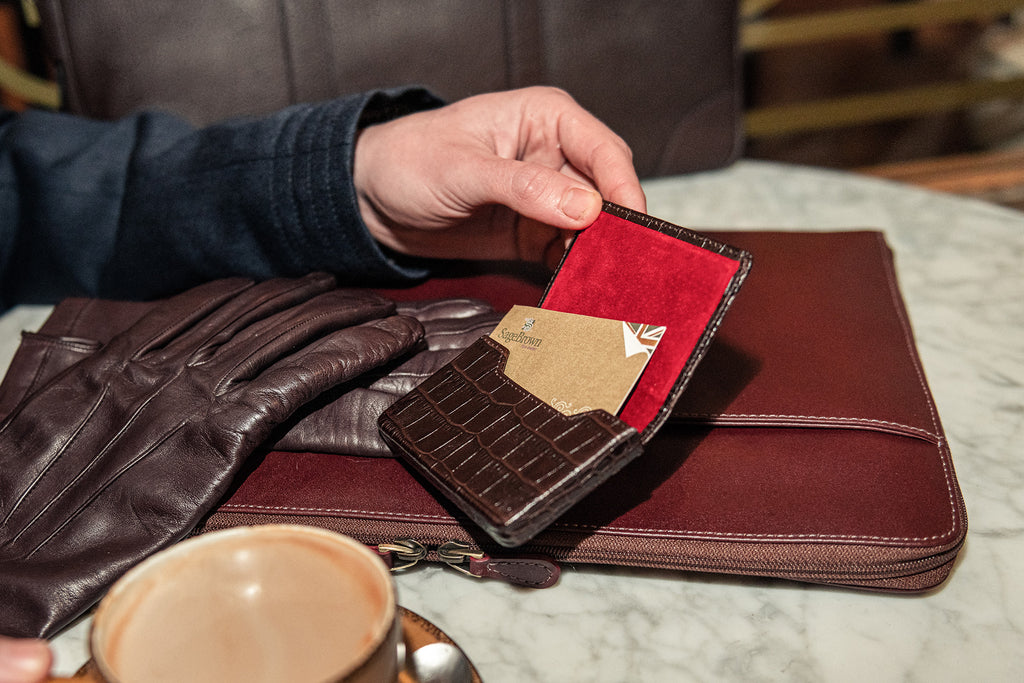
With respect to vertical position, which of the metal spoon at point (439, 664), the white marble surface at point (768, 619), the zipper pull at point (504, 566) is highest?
the metal spoon at point (439, 664)

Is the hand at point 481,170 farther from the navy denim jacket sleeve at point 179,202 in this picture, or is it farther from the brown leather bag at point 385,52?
the brown leather bag at point 385,52

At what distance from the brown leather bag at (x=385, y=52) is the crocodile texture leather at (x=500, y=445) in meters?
0.74

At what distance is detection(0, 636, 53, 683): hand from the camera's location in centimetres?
40

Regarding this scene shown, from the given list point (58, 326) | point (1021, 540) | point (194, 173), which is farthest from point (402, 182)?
point (1021, 540)

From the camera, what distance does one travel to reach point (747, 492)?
660 millimetres

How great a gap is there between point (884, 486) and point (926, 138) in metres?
2.47

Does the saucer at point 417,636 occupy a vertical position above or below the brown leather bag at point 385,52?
below

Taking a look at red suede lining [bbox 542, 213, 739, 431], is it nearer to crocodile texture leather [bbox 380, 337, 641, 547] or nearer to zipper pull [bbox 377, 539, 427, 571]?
crocodile texture leather [bbox 380, 337, 641, 547]

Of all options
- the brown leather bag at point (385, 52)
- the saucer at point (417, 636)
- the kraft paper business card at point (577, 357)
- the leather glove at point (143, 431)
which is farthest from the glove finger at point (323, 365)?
the brown leather bag at point (385, 52)

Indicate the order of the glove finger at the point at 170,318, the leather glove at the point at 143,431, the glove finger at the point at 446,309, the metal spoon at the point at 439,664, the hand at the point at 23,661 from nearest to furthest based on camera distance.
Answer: the hand at the point at 23,661 → the metal spoon at the point at 439,664 → the leather glove at the point at 143,431 → the glove finger at the point at 170,318 → the glove finger at the point at 446,309

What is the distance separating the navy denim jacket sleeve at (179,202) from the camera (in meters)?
0.99

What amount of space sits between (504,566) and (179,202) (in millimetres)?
695

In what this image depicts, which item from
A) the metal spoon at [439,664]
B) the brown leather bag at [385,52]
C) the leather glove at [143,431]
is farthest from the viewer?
the brown leather bag at [385,52]

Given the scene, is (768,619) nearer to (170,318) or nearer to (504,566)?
(504,566)
